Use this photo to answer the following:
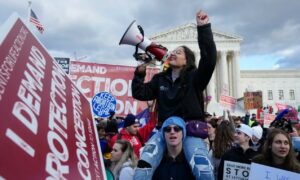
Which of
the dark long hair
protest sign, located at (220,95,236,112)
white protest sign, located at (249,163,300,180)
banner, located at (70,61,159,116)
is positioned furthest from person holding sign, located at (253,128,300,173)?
protest sign, located at (220,95,236,112)

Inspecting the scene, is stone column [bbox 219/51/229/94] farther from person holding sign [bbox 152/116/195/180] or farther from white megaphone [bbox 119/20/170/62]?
person holding sign [bbox 152/116/195/180]

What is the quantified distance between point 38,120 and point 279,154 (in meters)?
3.10

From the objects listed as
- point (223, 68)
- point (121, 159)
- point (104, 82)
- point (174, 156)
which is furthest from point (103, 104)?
point (223, 68)

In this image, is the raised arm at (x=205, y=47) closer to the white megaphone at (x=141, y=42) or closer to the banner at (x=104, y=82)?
the white megaphone at (x=141, y=42)

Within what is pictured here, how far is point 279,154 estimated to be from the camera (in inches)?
140

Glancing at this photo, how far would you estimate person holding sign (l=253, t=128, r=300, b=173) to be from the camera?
11.4 feet

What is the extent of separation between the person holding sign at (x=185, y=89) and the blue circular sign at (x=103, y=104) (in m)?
6.93

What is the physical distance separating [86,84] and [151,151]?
896cm

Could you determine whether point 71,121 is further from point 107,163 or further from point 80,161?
point 107,163

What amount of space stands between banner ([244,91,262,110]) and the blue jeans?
1536 cm

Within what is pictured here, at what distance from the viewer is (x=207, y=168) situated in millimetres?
2578

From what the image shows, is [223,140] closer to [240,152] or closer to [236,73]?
[240,152]

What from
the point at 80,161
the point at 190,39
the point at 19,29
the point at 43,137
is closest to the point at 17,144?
the point at 43,137

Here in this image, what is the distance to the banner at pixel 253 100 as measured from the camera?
57.1ft
